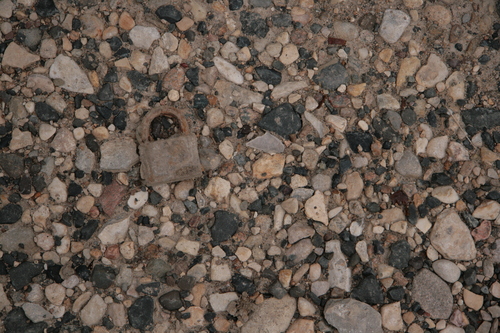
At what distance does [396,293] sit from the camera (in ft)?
10.8

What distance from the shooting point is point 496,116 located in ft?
11.4

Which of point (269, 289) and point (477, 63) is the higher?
point (477, 63)

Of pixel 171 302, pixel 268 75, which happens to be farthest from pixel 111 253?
pixel 268 75

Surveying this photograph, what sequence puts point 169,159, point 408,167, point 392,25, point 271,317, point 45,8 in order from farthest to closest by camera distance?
point 392,25
point 408,167
point 45,8
point 271,317
point 169,159

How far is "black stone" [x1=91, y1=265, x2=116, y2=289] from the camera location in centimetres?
315

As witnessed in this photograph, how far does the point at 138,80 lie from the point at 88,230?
1.12 meters

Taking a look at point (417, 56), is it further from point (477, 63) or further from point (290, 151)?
point (290, 151)

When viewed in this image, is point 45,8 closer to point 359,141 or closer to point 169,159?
point 169,159

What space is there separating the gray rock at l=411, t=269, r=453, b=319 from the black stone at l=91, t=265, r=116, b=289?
7.10 feet

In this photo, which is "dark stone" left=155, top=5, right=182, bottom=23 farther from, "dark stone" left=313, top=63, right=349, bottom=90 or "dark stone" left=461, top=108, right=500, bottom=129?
"dark stone" left=461, top=108, right=500, bottom=129

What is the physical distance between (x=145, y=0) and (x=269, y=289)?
2.30 m

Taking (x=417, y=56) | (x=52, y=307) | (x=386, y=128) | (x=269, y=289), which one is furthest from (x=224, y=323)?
(x=417, y=56)

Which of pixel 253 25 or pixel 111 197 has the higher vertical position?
pixel 253 25

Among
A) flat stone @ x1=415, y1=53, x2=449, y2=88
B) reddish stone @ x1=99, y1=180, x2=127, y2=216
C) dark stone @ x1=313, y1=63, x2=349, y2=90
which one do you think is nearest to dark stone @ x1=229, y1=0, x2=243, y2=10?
dark stone @ x1=313, y1=63, x2=349, y2=90
